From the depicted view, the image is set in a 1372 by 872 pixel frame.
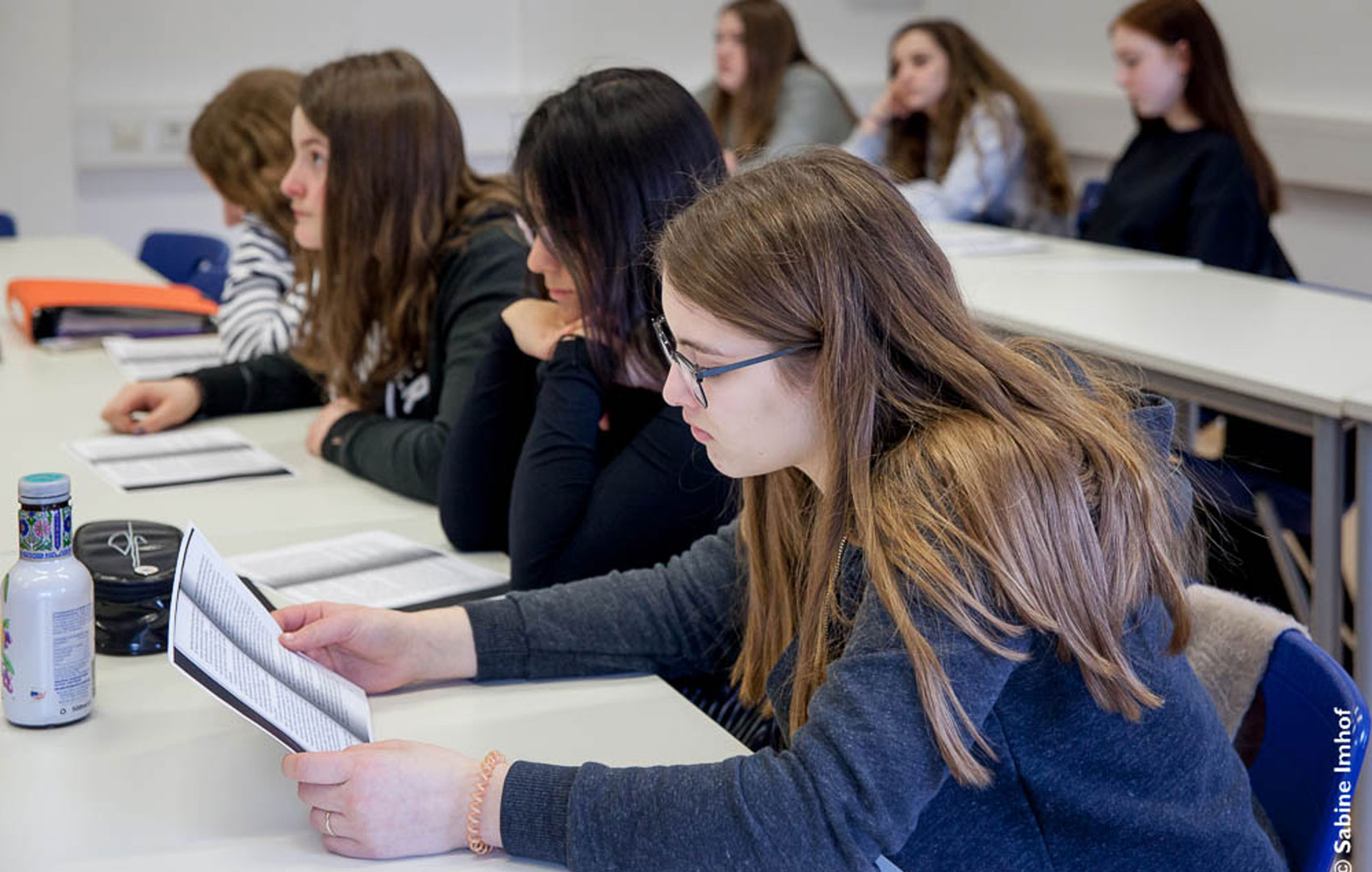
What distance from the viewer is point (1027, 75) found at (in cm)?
595

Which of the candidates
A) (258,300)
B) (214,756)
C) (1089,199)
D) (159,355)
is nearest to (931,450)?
(214,756)

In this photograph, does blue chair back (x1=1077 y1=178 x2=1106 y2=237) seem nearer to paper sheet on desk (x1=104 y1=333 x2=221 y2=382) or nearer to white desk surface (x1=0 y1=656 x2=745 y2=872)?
paper sheet on desk (x1=104 y1=333 x2=221 y2=382)

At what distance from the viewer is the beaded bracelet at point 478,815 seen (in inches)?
42.2

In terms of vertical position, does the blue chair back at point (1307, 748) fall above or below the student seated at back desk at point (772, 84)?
below

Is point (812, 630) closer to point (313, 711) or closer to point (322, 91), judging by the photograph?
point (313, 711)

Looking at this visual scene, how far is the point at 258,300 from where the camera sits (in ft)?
8.73

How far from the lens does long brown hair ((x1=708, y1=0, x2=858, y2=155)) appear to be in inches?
208

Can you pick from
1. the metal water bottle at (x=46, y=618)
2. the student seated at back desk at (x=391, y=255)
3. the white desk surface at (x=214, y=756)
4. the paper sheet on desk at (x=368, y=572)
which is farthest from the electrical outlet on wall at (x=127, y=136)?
the metal water bottle at (x=46, y=618)

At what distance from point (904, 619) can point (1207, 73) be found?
323 centimetres

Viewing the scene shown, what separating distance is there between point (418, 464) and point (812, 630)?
0.93 m

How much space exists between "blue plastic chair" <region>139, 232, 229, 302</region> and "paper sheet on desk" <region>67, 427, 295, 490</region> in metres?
1.64

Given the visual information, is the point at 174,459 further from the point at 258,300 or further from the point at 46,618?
the point at 46,618

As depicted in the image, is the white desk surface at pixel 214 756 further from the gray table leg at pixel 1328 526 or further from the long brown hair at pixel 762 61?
the long brown hair at pixel 762 61

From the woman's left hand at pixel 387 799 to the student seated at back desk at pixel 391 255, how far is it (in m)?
0.92
